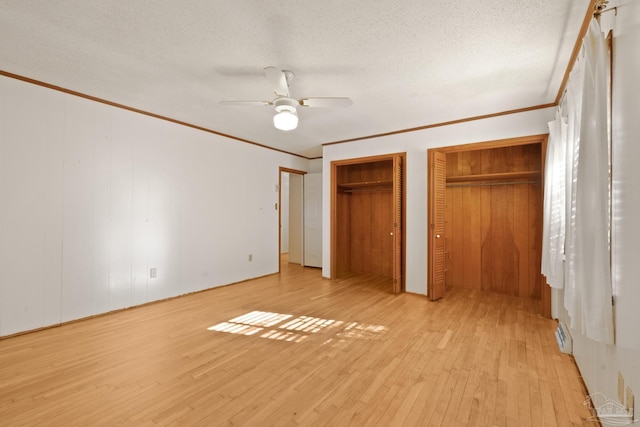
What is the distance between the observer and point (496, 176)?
4.14m

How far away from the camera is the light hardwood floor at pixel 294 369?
70.0 inches

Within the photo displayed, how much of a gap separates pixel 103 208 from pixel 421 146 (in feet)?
14.4

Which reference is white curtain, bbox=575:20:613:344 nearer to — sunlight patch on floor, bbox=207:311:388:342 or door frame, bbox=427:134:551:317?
sunlight patch on floor, bbox=207:311:388:342

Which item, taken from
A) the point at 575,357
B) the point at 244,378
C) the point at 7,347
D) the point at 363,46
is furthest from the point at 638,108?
the point at 7,347

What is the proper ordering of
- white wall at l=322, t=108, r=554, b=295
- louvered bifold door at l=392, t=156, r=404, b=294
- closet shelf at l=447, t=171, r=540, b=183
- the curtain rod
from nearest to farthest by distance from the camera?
the curtain rod → white wall at l=322, t=108, r=554, b=295 → closet shelf at l=447, t=171, r=540, b=183 → louvered bifold door at l=392, t=156, r=404, b=294

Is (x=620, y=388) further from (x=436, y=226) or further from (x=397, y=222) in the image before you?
(x=397, y=222)

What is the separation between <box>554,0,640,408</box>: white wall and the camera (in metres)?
1.24

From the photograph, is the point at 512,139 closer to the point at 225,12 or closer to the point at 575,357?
the point at 575,357

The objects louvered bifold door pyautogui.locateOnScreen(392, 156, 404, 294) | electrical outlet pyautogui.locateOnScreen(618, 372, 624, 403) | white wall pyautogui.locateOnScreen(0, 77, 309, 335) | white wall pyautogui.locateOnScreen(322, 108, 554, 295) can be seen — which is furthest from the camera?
louvered bifold door pyautogui.locateOnScreen(392, 156, 404, 294)

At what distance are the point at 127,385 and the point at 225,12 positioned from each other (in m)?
2.69

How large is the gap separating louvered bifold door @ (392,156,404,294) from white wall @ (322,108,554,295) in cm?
11

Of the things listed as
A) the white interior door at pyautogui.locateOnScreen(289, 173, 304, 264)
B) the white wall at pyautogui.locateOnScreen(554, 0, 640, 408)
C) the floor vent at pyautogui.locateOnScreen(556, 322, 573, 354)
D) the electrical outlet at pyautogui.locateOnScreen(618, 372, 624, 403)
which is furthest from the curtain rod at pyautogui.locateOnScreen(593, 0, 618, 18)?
the white interior door at pyautogui.locateOnScreen(289, 173, 304, 264)

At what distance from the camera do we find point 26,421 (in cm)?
170

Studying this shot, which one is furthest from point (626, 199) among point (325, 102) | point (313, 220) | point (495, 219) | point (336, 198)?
point (313, 220)
